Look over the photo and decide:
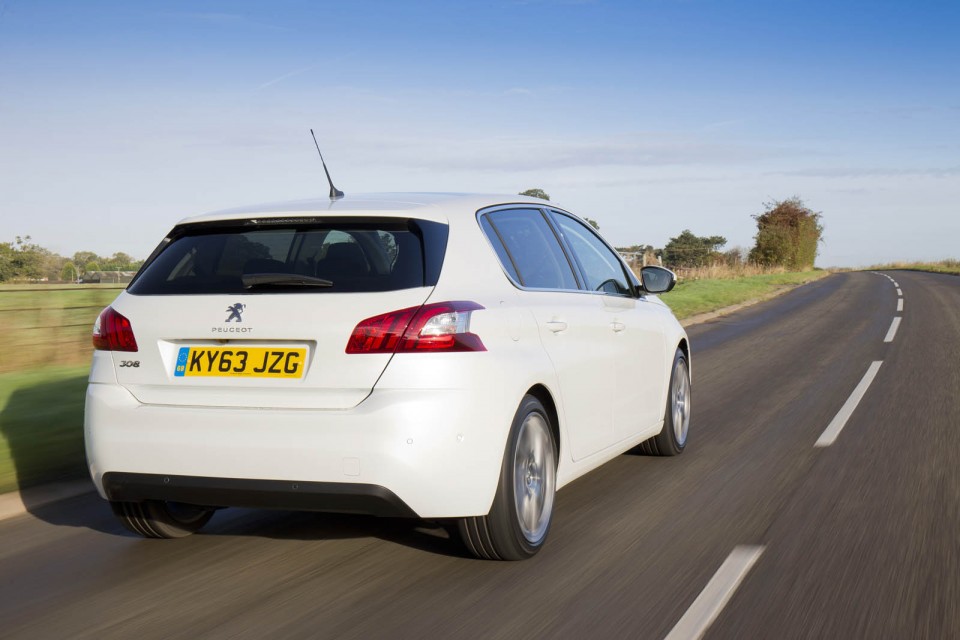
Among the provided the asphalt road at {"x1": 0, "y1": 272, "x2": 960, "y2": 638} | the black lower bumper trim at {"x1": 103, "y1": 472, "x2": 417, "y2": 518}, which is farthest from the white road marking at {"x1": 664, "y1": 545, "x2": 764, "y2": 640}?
the black lower bumper trim at {"x1": 103, "y1": 472, "x2": 417, "y2": 518}

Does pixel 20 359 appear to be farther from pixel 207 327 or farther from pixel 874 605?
pixel 874 605

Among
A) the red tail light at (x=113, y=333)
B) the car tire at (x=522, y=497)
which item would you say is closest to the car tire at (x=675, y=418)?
the car tire at (x=522, y=497)

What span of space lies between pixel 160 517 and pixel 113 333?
102 cm

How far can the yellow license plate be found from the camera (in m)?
4.17

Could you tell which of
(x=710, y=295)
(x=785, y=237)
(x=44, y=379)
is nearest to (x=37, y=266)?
(x=44, y=379)

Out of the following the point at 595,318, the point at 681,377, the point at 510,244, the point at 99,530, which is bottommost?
the point at 99,530

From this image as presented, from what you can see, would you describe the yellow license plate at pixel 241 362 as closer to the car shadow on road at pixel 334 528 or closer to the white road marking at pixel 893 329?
the car shadow on road at pixel 334 528

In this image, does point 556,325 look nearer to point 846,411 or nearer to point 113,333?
point 113,333

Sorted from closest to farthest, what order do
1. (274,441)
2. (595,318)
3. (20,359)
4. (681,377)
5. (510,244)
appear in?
(274,441) → (510,244) → (595,318) → (681,377) → (20,359)

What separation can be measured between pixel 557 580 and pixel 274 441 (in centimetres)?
134

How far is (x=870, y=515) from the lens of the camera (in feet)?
17.6

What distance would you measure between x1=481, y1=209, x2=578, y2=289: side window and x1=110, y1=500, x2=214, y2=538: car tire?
2056 millimetres

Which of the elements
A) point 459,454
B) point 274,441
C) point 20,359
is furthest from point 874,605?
point 20,359

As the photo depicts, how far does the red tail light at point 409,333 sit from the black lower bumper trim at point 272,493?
0.56 metres
